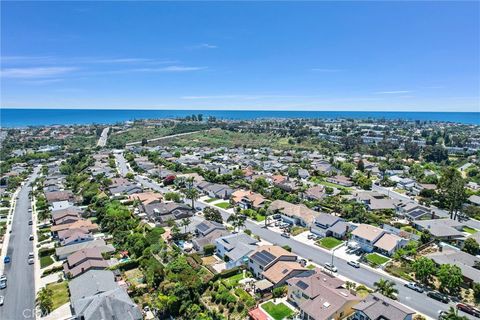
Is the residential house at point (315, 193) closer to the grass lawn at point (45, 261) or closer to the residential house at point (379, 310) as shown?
the residential house at point (379, 310)

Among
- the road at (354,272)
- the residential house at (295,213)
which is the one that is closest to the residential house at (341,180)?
the residential house at (295,213)

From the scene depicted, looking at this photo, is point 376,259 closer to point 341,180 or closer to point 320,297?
point 320,297

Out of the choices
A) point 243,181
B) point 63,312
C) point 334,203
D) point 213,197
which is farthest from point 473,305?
point 243,181

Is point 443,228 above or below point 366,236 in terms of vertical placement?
below

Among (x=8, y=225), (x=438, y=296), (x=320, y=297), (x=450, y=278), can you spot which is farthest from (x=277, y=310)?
(x=8, y=225)

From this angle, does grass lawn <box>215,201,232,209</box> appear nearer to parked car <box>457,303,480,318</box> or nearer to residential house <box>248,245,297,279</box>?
residential house <box>248,245,297,279</box>

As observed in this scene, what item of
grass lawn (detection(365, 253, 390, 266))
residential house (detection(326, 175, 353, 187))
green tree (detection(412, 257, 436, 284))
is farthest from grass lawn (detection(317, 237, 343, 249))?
residential house (detection(326, 175, 353, 187))
